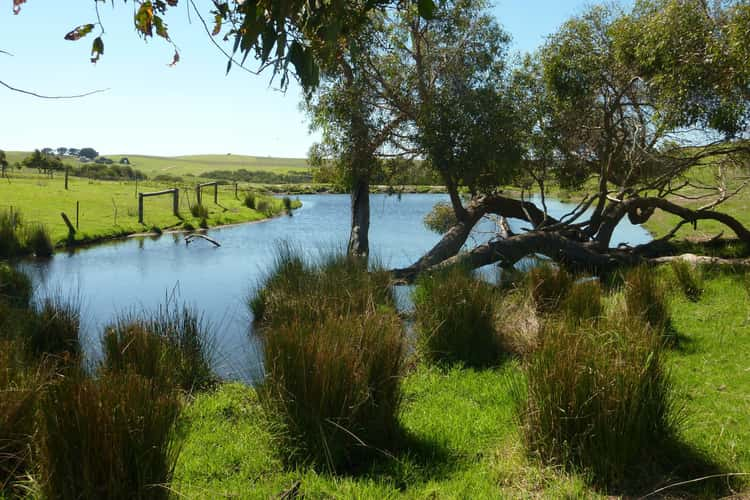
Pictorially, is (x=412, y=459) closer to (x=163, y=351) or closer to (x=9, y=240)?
(x=163, y=351)

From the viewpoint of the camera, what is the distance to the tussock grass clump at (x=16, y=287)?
11227mm

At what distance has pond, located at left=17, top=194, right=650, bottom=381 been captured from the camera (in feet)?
31.4

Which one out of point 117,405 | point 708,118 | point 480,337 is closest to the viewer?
point 117,405

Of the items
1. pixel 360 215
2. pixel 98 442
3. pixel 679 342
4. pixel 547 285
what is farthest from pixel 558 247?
pixel 98 442

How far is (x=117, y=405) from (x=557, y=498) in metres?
2.36

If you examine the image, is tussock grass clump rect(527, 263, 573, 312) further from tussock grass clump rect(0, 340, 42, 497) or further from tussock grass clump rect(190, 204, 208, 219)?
tussock grass clump rect(190, 204, 208, 219)

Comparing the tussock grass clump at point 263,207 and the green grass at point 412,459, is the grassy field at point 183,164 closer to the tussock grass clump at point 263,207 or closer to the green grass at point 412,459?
the tussock grass clump at point 263,207

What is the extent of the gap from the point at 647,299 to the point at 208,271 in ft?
44.8

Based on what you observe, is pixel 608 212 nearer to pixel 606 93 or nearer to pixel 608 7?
pixel 606 93

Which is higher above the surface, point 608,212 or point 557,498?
point 608,212

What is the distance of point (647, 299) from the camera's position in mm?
7176

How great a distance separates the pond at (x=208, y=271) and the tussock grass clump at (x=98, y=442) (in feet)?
8.10

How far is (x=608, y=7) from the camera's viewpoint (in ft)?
42.2

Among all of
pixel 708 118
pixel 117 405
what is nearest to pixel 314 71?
pixel 117 405
